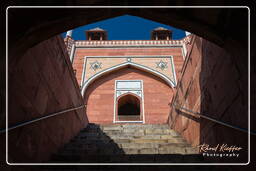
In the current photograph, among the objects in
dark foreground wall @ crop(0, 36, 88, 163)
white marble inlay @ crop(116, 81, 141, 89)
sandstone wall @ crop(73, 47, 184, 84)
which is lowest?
dark foreground wall @ crop(0, 36, 88, 163)

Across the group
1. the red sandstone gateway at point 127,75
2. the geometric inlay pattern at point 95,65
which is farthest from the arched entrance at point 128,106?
the geometric inlay pattern at point 95,65

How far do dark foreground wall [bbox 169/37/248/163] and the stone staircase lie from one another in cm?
29

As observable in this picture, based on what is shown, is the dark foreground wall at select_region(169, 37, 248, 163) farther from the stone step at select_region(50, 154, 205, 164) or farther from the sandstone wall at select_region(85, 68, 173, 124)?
the sandstone wall at select_region(85, 68, 173, 124)

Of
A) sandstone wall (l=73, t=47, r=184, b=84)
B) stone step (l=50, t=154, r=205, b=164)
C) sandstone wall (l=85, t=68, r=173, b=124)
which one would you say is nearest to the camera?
stone step (l=50, t=154, r=205, b=164)

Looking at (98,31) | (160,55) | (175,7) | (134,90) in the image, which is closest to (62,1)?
(175,7)

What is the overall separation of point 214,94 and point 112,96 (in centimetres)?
785

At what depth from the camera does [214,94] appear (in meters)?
3.35

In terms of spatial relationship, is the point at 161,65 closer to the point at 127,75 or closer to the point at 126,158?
the point at 127,75

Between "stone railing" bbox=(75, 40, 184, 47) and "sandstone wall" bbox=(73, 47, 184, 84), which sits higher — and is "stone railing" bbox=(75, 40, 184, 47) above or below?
above

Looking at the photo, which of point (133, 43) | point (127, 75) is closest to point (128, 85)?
point (127, 75)

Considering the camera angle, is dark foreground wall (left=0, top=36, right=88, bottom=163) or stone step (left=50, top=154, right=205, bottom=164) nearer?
dark foreground wall (left=0, top=36, right=88, bottom=163)

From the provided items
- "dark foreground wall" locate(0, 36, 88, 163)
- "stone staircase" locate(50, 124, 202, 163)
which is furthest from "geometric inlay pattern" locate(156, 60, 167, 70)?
"dark foreground wall" locate(0, 36, 88, 163)

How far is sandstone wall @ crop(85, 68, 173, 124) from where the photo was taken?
10.4 meters

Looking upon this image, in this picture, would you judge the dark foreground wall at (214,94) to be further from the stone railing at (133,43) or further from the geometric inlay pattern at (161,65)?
the stone railing at (133,43)
